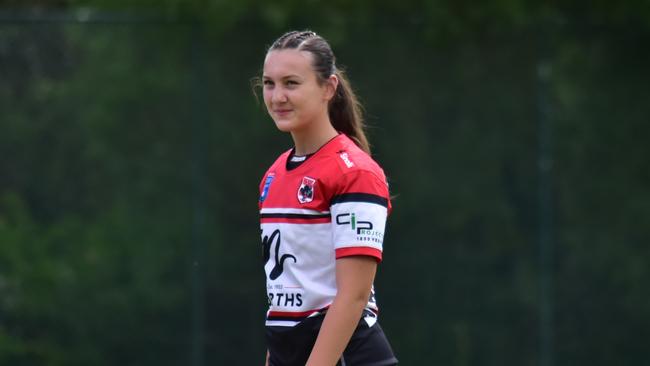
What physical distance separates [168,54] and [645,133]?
11.0 feet

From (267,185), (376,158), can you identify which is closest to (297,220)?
(267,185)

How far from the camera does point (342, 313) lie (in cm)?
331

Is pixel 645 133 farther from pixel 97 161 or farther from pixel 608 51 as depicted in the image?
pixel 97 161

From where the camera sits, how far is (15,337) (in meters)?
7.04

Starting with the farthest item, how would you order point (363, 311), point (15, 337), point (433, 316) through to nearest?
point (433, 316) < point (15, 337) < point (363, 311)

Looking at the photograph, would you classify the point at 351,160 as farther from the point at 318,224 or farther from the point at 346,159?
the point at 318,224

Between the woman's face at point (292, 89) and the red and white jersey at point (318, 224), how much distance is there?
0.40ft

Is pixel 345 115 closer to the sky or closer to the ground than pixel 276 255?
closer to the sky

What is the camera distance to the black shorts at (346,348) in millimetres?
3508

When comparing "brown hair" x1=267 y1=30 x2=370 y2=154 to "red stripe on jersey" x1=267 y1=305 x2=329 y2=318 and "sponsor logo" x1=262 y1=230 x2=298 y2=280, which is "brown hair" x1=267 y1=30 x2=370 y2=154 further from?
"red stripe on jersey" x1=267 y1=305 x2=329 y2=318

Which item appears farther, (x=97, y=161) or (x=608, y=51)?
(x=608, y=51)

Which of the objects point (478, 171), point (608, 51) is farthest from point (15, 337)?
point (608, 51)

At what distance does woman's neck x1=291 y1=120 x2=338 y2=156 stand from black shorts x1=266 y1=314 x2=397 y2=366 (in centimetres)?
53

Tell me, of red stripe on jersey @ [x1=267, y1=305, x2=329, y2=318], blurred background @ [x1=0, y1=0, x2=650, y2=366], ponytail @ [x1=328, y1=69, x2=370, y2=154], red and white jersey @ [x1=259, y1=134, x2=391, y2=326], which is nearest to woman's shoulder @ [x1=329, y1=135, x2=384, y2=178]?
red and white jersey @ [x1=259, y1=134, x2=391, y2=326]
